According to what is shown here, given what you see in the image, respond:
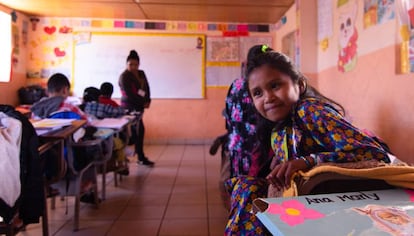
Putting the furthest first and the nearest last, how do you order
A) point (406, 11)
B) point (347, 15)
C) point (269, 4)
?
point (269, 4) < point (347, 15) < point (406, 11)

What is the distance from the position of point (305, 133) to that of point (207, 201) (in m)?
1.81

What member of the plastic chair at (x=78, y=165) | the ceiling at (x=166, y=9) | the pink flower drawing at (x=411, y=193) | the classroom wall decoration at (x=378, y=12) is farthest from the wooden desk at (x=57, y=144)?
the ceiling at (x=166, y=9)

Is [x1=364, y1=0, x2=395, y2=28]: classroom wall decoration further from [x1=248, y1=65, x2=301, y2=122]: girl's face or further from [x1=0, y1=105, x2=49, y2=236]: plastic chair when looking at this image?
[x1=0, y1=105, x2=49, y2=236]: plastic chair

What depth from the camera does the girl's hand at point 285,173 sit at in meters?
0.84

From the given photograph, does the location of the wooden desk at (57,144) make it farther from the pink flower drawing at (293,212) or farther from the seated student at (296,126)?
Answer: the pink flower drawing at (293,212)

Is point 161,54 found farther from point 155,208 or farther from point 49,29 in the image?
point 155,208

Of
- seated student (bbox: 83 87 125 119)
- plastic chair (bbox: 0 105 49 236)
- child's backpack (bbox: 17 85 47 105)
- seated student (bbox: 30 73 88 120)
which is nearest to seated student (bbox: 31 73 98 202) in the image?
seated student (bbox: 30 73 88 120)

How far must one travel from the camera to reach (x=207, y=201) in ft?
8.60

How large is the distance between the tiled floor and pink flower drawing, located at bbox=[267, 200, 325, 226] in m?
1.50

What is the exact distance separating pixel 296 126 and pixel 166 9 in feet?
12.7

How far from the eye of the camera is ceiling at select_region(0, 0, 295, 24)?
4090mm

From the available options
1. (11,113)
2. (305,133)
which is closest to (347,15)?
(305,133)

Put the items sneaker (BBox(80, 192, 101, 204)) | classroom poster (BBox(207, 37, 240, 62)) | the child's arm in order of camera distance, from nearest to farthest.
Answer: the child's arm, sneaker (BBox(80, 192, 101, 204)), classroom poster (BBox(207, 37, 240, 62))

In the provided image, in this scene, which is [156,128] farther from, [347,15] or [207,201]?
[347,15]
